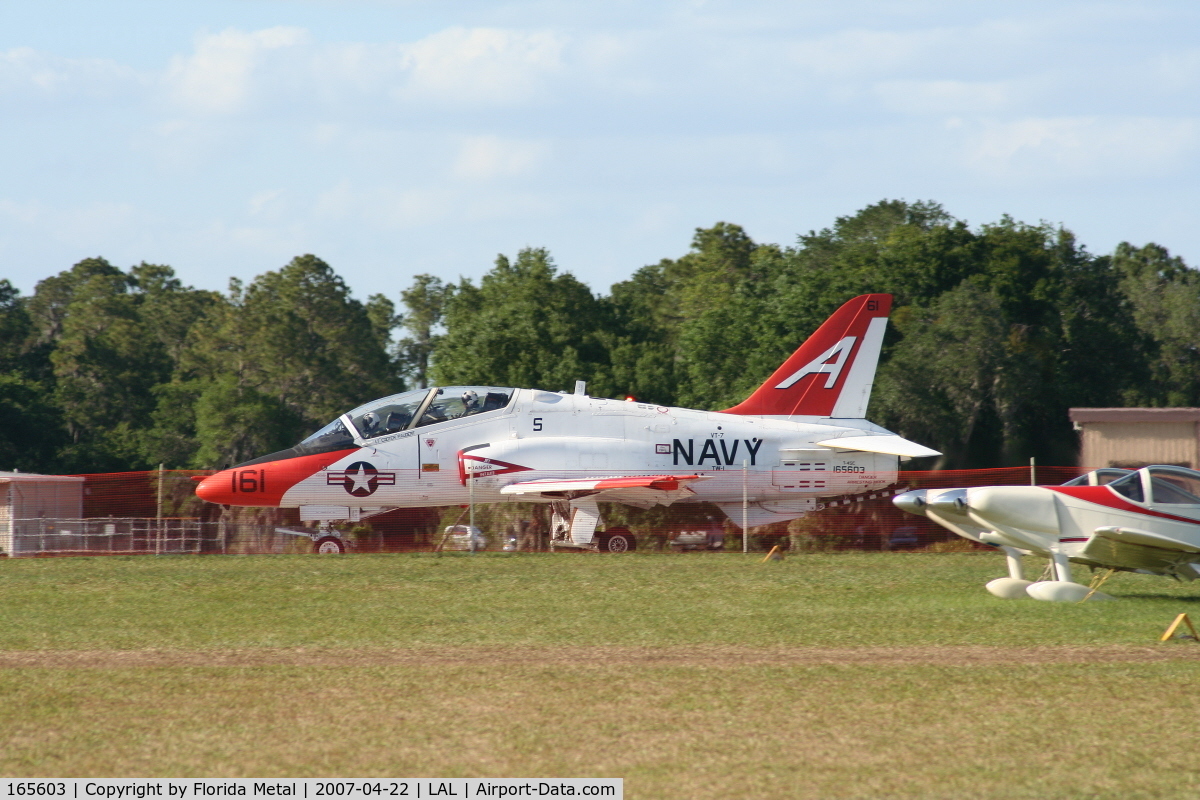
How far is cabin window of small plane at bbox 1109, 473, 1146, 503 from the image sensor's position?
13.9m

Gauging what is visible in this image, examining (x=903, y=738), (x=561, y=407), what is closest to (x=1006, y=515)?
(x=903, y=738)

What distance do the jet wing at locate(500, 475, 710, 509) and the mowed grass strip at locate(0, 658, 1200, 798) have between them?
34.8ft

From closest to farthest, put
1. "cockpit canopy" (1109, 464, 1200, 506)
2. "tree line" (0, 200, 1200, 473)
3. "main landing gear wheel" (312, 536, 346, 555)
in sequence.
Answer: "cockpit canopy" (1109, 464, 1200, 506) → "main landing gear wheel" (312, 536, 346, 555) → "tree line" (0, 200, 1200, 473)

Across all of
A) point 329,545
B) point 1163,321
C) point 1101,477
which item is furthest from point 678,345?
point 1101,477

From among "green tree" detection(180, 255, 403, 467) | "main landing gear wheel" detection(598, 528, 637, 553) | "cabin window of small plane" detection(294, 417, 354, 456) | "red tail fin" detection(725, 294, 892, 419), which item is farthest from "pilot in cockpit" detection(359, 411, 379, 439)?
"green tree" detection(180, 255, 403, 467)

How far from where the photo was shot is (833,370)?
74.8 ft

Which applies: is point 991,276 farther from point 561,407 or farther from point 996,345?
point 561,407

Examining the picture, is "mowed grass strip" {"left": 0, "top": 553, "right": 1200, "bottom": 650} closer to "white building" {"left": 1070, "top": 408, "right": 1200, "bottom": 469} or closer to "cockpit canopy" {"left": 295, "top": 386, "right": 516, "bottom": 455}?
"cockpit canopy" {"left": 295, "top": 386, "right": 516, "bottom": 455}

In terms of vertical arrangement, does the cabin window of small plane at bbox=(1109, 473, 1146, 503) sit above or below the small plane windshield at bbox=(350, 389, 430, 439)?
below

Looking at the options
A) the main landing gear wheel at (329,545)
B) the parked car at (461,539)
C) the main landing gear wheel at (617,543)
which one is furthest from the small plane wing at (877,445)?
the main landing gear wheel at (329,545)

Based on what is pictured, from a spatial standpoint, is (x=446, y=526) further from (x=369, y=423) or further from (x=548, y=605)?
(x=548, y=605)

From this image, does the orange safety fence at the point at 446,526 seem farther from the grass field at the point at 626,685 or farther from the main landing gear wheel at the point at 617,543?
the grass field at the point at 626,685

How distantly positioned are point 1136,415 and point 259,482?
63.9 feet

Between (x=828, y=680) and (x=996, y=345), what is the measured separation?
30.0m
